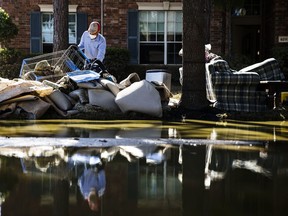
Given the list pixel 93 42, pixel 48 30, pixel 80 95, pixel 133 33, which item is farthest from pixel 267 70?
pixel 48 30

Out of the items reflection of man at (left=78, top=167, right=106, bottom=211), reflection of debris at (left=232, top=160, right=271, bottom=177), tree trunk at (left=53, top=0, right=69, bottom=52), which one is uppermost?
tree trunk at (left=53, top=0, right=69, bottom=52)

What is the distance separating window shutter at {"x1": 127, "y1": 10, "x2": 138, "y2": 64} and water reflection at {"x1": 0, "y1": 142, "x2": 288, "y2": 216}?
14937 millimetres

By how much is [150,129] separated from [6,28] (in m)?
12.6

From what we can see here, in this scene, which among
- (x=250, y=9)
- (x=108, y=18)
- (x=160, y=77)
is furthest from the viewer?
(x=250, y=9)

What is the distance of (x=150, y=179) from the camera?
15.8 ft

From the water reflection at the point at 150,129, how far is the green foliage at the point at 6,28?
10831 millimetres

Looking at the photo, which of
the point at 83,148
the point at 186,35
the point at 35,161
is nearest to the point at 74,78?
the point at 186,35

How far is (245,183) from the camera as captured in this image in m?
4.65

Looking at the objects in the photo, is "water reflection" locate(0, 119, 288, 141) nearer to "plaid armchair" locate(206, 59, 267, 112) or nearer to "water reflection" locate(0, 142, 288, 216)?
"water reflection" locate(0, 142, 288, 216)

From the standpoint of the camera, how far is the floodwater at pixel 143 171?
13.0 feet

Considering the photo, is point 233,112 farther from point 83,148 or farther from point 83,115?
point 83,148

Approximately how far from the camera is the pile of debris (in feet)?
31.5

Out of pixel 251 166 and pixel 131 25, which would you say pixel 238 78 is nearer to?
pixel 251 166

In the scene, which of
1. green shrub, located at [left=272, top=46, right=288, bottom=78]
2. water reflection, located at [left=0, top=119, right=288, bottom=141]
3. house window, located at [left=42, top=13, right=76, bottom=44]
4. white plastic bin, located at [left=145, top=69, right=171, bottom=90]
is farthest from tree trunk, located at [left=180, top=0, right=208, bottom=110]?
house window, located at [left=42, top=13, right=76, bottom=44]
